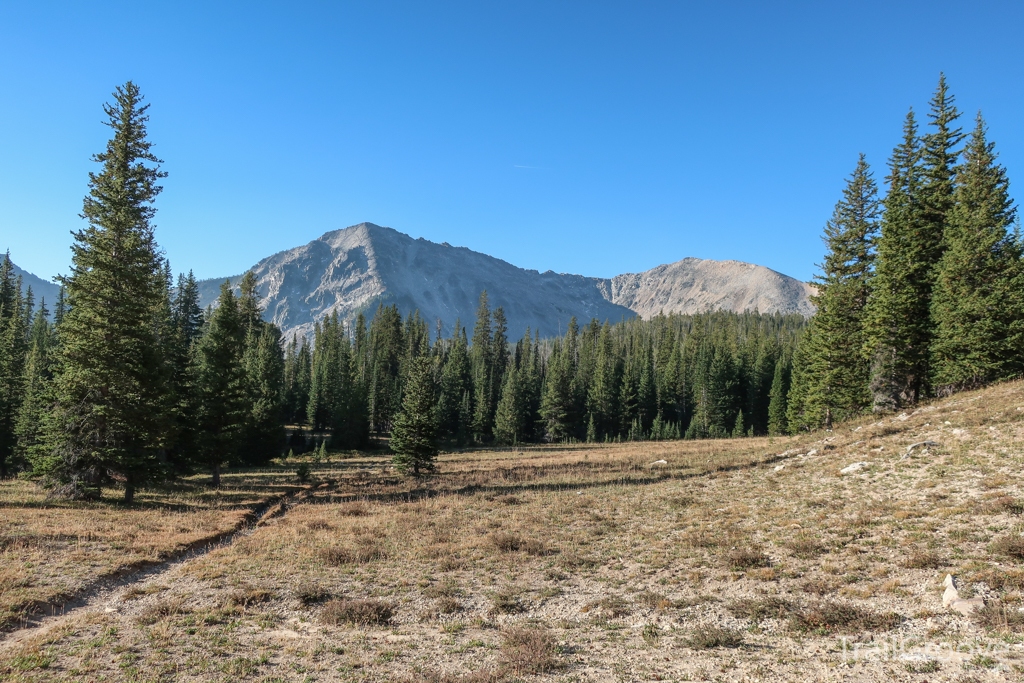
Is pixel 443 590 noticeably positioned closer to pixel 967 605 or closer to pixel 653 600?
pixel 653 600

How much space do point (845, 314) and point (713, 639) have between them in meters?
36.5

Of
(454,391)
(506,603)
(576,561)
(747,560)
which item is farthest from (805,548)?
(454,391)

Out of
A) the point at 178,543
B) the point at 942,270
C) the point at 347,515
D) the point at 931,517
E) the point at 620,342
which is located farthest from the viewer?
the point at 620,342

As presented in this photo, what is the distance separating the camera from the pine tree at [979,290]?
2842 centimetres

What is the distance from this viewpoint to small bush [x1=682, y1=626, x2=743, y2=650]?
9.28m

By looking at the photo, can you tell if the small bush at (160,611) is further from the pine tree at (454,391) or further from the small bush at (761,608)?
the pine tree at (454,391)

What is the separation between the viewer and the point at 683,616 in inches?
429

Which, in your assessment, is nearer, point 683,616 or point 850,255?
point 683,616

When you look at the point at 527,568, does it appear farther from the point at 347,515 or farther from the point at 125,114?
the point at 125,114

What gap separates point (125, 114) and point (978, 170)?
51089 mm

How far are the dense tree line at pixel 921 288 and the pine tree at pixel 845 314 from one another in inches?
3.1

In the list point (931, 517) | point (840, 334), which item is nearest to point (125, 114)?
point (931, 517)

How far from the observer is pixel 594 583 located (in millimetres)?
13633

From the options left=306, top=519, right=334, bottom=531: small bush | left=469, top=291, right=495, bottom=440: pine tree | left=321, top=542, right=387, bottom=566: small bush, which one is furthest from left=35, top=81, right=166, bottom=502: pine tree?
left=469, top=291, right=495, bottom=440: pine tree
